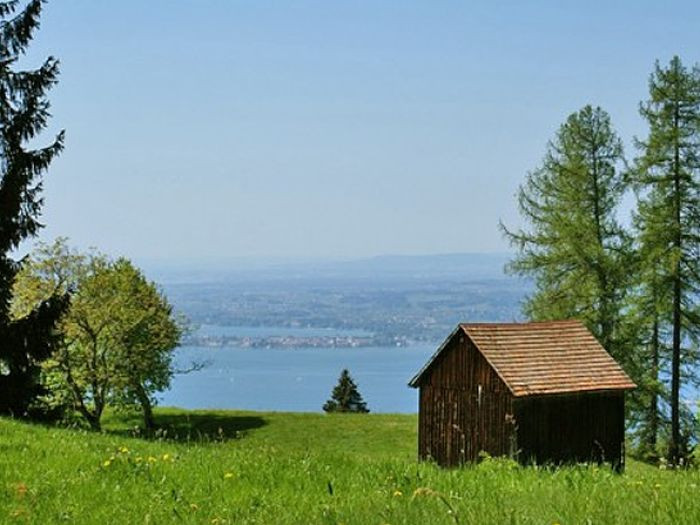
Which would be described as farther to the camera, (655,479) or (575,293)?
(575,293)

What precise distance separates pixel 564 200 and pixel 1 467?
33474 mm

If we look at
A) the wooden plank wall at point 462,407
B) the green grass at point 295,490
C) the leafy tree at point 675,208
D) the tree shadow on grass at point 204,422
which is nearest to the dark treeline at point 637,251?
the leafy tree at point 675,208

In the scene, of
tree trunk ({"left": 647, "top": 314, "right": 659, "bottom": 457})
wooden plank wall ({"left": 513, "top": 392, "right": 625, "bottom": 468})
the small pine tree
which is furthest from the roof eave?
the small pine tree

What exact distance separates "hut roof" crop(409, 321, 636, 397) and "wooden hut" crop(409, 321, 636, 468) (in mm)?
38

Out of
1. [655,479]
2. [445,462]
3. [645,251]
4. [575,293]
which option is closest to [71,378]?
[445,462]

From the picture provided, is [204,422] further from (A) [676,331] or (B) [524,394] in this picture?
(A) [676,331]

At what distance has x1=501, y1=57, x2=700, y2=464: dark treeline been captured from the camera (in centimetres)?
3616

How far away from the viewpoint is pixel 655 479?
27.7ft

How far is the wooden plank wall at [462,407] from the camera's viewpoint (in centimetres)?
3027

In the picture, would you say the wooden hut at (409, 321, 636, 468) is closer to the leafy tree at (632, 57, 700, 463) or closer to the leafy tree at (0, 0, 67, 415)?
the leafy tree at (632, 57, 700, 463)

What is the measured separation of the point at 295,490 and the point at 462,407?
24.9 m

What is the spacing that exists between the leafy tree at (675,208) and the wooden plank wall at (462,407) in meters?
9.98

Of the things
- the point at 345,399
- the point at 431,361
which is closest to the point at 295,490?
the point at 431,361

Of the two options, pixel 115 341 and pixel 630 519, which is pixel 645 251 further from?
pixel 630 519
